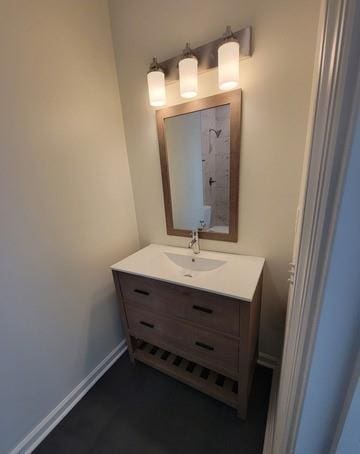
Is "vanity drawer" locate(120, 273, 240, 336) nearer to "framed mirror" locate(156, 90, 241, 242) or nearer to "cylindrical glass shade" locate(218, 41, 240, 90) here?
"framed mirror" locate(156, 90, 241, 242)

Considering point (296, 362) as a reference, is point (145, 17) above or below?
above

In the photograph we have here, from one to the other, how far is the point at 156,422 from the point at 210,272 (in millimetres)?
961

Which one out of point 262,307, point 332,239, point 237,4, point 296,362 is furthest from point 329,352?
point 237,4

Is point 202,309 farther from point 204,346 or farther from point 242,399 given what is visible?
point 242,399

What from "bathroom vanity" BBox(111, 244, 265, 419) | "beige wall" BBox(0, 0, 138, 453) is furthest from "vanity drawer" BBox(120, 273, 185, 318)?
"beige wall" BBox(0, 0, 138, 453)

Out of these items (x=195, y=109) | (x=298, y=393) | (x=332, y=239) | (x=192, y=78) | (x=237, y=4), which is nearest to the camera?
(x=332, y=239)

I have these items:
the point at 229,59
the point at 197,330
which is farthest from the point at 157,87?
the point at 197,330

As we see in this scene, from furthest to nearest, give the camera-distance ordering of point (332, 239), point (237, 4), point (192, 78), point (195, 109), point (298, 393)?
point (195, 109) → point (192, 78) → point (237, 4) → point (298, 393) → point (332, 239)

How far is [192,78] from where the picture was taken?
3.64ft

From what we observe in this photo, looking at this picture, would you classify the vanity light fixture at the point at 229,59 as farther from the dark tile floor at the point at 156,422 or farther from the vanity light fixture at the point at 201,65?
the dark tile floor at the point at 156,422

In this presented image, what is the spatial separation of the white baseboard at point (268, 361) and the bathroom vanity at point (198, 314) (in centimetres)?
24

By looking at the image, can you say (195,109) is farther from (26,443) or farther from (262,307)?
(26,443)

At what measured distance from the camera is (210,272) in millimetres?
1252

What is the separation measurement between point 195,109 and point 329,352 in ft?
4.34
